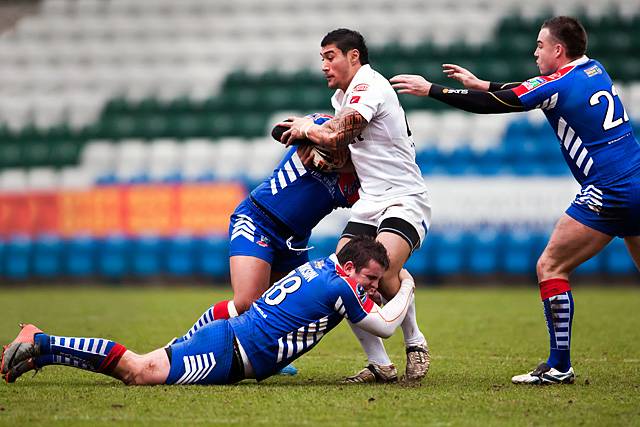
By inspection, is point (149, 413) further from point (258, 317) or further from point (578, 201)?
point (578, 201)

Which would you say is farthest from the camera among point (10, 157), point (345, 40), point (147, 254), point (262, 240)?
point (10, 157)

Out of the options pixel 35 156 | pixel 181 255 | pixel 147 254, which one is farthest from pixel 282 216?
pixel 35 156

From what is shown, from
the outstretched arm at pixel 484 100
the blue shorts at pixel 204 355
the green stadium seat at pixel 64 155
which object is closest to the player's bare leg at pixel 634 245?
the outstretched arm at pixel 484 100

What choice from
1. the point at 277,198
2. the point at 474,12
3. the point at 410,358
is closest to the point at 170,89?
the point at 474,12

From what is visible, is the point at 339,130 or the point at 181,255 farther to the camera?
the point at 181,255

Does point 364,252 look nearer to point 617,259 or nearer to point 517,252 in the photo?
point 517,252

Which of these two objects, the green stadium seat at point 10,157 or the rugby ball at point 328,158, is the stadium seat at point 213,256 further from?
the rugby ball at point 328,158

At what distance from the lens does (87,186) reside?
1516 centimetres

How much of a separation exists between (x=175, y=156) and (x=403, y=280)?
33.9ft

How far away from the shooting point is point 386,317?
5531 millimetres

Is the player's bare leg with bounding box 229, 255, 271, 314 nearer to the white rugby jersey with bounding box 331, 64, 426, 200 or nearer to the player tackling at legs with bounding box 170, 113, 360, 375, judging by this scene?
the player tackling at legs with bounding box 170, 113, 360, 375

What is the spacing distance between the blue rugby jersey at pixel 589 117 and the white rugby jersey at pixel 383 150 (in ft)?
2.73

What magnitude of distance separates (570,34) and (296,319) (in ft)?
8.04

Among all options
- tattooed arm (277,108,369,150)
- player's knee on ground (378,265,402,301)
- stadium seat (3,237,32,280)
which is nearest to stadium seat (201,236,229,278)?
stadium seat (3,237,32,280)
